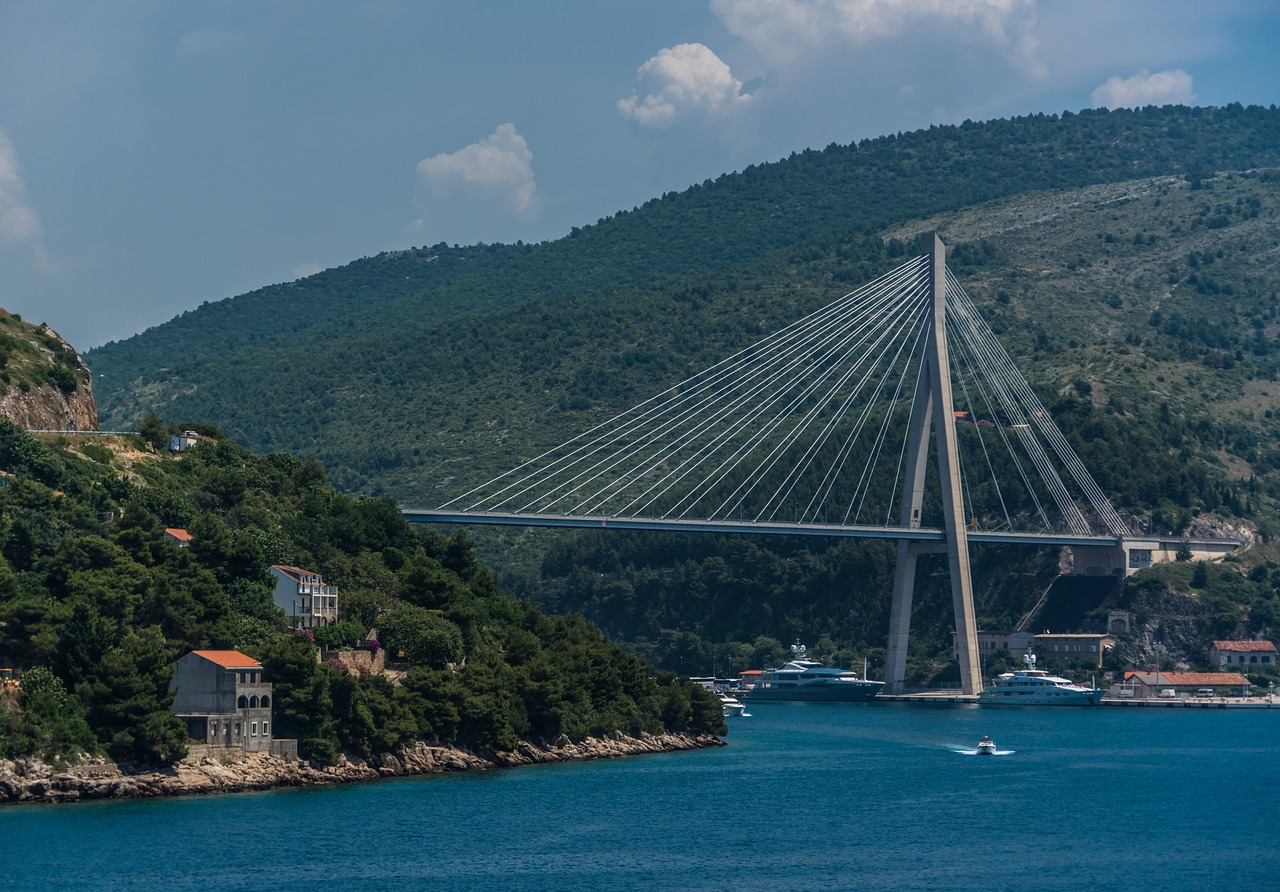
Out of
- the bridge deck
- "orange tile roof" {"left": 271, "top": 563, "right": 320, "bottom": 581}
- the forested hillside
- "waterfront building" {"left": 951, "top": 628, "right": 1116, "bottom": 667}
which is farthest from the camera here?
the forested hillside

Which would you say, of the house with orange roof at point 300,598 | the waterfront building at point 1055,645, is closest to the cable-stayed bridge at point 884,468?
the waterfront building at point 1055,645

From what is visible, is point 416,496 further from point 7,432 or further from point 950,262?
point 7,432

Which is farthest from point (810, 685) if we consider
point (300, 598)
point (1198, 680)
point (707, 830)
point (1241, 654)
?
point (707, 830)

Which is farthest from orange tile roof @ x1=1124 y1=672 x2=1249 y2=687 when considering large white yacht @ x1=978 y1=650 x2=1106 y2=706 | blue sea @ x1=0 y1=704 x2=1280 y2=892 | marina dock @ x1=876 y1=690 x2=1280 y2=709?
blue sea @ x1=0 y1=704 x2=1280 y2=892

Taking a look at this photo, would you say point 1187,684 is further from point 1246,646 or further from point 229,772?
point 229,772

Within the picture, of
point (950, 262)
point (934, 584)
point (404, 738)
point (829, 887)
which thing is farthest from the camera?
point (950, 262)

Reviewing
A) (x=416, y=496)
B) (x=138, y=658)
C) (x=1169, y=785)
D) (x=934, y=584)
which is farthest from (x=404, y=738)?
(x=416, y=496)

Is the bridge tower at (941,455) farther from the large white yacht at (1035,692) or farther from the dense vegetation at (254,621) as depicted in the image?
the dense vegetation at (254,621)

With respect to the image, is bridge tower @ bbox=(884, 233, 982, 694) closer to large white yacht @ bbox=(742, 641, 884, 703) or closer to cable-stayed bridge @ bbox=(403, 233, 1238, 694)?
cable-stayed bridge @ bbox=(403, 233, 1238, 694)
